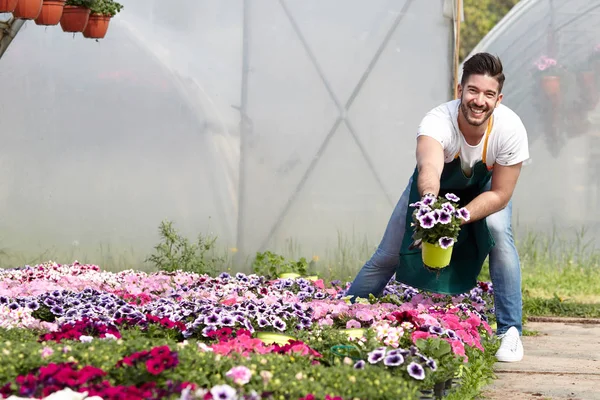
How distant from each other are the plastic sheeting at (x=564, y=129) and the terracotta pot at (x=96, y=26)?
3316mm

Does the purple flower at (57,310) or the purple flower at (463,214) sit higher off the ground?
the purple flower at (463,214)

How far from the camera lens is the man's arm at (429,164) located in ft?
13.5

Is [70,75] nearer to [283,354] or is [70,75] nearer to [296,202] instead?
[296,202]

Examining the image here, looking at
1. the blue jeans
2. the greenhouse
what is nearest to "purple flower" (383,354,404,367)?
the blue jeans

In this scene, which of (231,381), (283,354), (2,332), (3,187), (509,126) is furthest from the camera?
(3,187)

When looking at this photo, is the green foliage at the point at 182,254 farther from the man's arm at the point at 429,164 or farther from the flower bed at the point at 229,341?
the man's arm at the point at 429,164

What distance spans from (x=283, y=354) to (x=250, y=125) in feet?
13.5

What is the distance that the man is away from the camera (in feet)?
14.0

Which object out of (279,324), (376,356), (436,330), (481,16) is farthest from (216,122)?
(481,16)

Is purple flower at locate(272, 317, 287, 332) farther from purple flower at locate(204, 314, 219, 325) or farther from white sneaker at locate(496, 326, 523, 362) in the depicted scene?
white sneaker at locate(496, 326, 523, 362)

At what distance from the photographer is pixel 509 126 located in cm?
434

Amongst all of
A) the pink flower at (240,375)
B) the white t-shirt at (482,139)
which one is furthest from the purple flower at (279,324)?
the pink flower at (240,375)

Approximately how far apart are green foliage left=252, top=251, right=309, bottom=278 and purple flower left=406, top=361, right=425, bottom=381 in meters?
3.72

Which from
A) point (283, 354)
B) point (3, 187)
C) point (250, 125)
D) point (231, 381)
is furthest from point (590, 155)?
point (231, 381)
